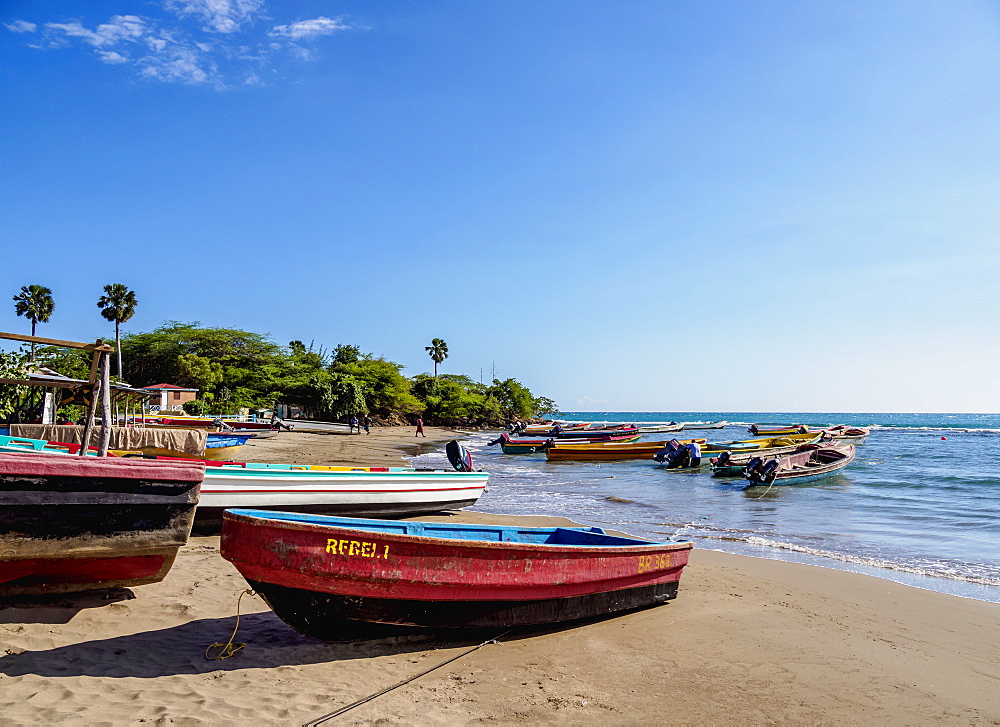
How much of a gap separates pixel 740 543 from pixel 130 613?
9.78 meters

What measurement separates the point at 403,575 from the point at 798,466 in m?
21.8

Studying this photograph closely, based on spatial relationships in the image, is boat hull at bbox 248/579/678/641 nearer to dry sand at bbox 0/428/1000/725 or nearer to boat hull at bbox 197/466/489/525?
dry sand at bbox 0/428/1000/725

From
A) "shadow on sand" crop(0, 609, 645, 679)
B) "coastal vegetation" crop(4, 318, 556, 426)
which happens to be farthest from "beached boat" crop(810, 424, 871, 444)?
"shadow on sand" crop(0, 609, 645, 679)

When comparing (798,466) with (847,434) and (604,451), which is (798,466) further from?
(847,434)

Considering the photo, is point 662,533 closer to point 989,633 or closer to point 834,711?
point 989,633

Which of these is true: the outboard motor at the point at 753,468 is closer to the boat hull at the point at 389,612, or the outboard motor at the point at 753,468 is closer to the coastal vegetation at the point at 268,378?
the boat hull at the point at 389,612

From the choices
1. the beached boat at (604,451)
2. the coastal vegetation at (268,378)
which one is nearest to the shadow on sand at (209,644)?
the beached boat at (604,451)

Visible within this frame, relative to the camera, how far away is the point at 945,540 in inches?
460

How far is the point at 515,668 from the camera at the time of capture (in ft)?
16.8

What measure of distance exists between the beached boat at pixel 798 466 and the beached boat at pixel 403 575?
16426 mm

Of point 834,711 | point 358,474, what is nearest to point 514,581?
point 834,711

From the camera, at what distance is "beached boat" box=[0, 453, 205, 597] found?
194 inches

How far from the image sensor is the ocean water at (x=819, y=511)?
10.0 meters

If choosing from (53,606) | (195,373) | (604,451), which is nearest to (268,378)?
(195,373)
